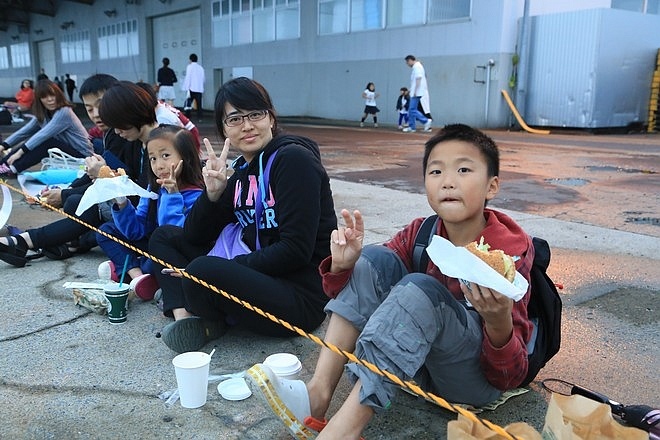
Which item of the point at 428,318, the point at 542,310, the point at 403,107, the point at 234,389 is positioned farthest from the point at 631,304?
the point at 403,107

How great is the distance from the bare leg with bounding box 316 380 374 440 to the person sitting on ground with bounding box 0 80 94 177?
5.80m

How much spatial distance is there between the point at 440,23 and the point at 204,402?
16.9 meters

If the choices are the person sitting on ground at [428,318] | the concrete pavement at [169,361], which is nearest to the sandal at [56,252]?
the concrete pavement at [169,361]

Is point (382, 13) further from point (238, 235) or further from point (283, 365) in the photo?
point (283, 365)

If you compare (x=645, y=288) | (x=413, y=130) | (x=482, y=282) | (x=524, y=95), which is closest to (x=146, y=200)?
(x=482, y=282)

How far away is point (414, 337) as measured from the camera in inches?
67.2

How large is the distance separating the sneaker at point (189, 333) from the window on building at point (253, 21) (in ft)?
68.5

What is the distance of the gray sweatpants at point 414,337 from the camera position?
1.71m

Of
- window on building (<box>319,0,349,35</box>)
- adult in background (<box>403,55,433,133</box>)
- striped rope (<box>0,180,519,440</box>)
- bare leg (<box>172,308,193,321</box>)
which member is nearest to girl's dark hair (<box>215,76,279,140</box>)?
striped rope (<box>0,180,519,440</box>)

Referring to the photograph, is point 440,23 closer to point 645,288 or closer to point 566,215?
point 566,215

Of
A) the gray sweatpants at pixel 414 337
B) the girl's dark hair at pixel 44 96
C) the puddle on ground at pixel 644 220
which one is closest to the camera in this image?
the gray sweatpants at pixel 414 337

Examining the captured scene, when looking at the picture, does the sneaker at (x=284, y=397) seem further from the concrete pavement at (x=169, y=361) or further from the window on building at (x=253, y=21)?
the window on building at (x=253, y=21)

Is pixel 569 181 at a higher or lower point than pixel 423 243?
lower

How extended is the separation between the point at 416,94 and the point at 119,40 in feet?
69.2
